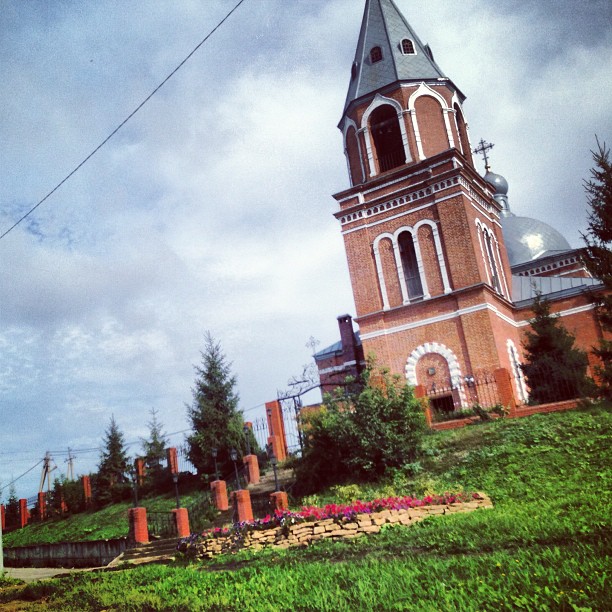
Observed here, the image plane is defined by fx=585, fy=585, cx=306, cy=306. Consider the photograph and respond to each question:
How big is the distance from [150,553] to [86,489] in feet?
44.7

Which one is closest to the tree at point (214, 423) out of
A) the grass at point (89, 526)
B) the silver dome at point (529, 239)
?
the grass at point (89, 526)

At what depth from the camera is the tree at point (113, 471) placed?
81.2 feet

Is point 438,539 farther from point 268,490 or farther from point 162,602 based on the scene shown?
point 268,490

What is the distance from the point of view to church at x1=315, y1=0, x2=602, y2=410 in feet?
65.1

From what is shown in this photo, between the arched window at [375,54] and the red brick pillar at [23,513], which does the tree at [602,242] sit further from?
the red brick pillar at [23,513]

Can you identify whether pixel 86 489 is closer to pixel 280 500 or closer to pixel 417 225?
pixel 280 500

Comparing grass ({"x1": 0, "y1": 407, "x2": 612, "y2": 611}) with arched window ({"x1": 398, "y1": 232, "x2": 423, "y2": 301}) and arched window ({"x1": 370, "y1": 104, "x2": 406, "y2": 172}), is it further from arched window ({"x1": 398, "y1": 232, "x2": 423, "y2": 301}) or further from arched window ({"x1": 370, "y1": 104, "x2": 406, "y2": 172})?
arched window ({"x1": 370, "y1": 104, "x2": 406, "y2": 172})

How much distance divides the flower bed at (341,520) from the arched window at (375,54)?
18.3 metres

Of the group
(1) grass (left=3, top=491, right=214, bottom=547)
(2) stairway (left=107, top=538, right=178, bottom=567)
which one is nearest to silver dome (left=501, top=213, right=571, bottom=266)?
(1) grass (left=3, top=491, right=214, bottom=547)

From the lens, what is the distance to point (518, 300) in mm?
25656

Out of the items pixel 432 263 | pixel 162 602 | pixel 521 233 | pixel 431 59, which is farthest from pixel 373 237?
pixel 162 602

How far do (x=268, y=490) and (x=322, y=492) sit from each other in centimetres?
316

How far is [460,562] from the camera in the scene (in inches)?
210

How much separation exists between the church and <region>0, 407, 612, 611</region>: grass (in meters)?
7.76
